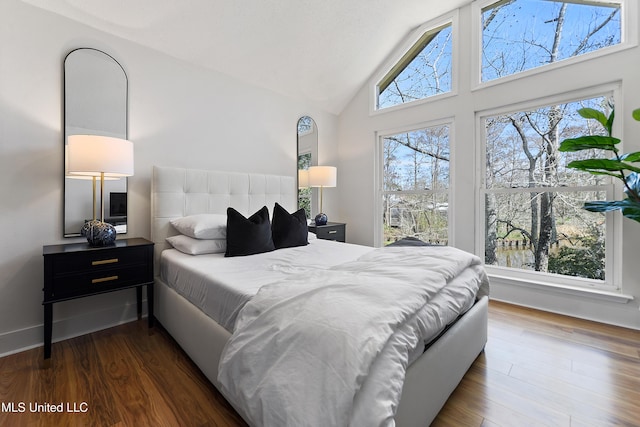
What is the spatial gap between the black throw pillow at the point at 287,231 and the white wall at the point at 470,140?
1.63 metres

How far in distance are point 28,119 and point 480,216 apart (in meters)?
4.06

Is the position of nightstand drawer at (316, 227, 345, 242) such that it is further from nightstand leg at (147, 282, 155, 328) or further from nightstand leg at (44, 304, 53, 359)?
nightstand leg at (44, 304, 53, 359)

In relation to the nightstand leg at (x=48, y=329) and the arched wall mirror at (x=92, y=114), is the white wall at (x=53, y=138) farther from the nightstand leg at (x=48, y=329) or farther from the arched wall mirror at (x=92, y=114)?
the nightstand leg at (x=48, y=329)

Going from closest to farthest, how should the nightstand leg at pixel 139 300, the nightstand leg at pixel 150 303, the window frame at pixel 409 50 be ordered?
Answer: the nightstand leg at pixel 150 303
the nightstand leg at pixel 139 300
the window frame at pixel 409 50

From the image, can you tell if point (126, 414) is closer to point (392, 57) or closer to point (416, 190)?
point (416, 190)

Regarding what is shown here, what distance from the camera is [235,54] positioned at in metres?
2.90

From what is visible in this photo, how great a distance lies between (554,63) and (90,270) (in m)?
4.24

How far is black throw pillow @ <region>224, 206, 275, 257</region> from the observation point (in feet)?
7.32

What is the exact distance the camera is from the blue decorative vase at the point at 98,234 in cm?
205

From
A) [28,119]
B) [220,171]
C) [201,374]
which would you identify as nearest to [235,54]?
[220,171]

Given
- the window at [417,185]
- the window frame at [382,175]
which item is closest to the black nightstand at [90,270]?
the window frame at [382,175]
